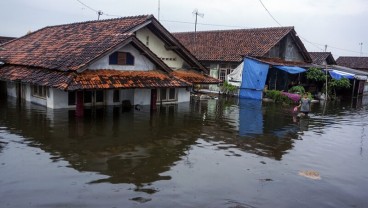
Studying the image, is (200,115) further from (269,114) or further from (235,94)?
(235,94)

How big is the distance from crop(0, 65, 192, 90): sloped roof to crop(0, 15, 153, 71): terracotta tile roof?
459mm

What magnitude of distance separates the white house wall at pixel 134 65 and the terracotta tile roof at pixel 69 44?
728 millimetres

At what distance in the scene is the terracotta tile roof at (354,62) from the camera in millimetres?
54094

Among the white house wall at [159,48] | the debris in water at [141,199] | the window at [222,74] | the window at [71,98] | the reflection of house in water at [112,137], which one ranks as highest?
the white house wall at [159,48]

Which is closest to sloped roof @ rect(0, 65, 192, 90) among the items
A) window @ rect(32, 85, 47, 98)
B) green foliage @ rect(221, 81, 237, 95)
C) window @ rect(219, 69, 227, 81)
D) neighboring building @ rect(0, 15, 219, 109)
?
neighboring building @ rect(0, 15, 219, 109)

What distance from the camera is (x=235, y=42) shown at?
3325cm

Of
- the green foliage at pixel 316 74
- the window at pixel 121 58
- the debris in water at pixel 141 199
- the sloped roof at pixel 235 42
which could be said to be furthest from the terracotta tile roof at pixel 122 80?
the green foliage at pixel 316 74

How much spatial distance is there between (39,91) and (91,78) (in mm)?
4622

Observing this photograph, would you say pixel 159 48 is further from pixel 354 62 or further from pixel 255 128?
pixel 354 62

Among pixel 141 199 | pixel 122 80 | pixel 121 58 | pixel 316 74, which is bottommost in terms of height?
pixel 141 199

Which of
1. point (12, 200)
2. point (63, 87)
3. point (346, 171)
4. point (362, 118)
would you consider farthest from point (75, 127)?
point (362, 118)

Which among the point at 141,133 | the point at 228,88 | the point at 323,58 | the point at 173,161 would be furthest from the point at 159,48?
the point at 323,58

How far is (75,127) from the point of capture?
14.0 m

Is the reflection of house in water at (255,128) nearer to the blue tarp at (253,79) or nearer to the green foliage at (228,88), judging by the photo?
the blue tarp at (253,79)
